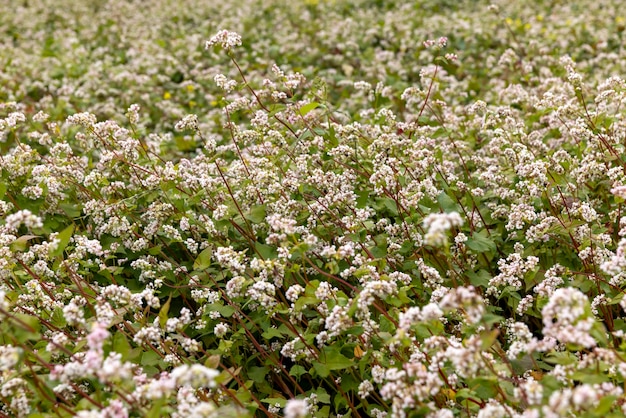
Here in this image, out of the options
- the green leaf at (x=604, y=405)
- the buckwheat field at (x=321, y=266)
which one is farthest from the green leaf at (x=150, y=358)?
the green leaf at (x=604, y=405)

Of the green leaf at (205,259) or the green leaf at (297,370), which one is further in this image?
the green leaf at (205,259)

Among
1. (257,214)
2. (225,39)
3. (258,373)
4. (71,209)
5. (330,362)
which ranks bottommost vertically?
(330,362)

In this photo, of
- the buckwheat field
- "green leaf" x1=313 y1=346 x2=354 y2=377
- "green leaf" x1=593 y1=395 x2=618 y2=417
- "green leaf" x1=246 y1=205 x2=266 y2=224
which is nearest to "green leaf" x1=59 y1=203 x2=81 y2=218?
the buckwheat field

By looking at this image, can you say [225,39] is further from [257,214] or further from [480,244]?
[480,244]

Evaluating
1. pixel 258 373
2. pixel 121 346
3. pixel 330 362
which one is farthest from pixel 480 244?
pixel 121 346

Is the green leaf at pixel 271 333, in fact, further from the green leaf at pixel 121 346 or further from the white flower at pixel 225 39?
the white flower at pixel 225 39

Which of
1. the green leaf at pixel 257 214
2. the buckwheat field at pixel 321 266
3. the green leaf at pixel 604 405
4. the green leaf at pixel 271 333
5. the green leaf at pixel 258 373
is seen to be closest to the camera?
the green leaf at pixel 604 405

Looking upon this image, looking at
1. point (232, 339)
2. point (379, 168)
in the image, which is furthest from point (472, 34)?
point (232, 339)

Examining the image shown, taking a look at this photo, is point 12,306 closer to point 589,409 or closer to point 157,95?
point 589,409
